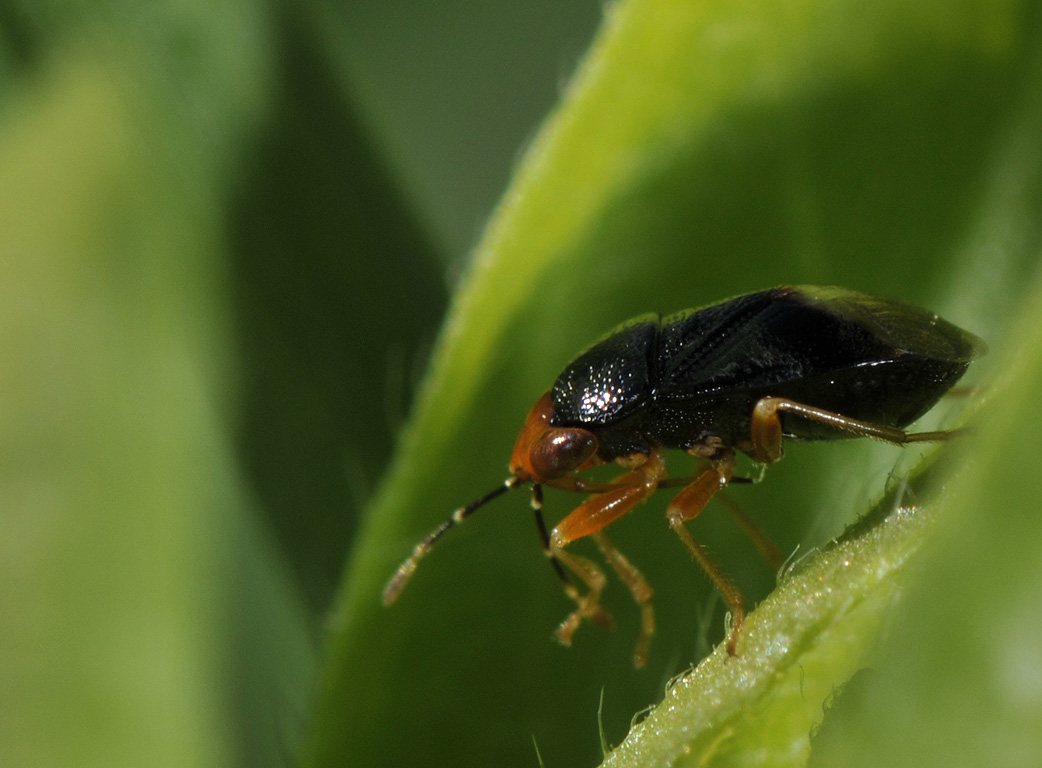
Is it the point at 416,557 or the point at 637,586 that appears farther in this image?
the point at 637,586

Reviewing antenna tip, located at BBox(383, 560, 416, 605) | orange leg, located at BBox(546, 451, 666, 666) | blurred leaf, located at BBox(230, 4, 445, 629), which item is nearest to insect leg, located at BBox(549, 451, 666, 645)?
orange leg, located at BBox(546, 451, 666, 666)

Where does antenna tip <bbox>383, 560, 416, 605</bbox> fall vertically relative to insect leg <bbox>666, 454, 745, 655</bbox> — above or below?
above

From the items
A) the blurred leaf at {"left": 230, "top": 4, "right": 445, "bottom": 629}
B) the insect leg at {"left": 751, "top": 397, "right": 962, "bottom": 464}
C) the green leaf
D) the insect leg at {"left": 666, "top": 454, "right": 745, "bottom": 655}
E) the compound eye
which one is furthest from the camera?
the blurred leaf at {"left": 230, "top": 4, "right": 445, "bottom": 629}

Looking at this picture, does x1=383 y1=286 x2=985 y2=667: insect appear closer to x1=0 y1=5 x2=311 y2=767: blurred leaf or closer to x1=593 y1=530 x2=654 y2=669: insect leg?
x1=593 y1=530 x2=654 y2=669: insect leg

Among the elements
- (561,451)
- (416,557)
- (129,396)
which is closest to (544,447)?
(561,451)

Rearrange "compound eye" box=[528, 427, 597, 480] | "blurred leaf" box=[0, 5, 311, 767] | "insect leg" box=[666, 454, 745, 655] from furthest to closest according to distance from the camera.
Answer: "blurred leaf" box=[0, 5, 311, 767]
"compound eye" box=[528, 427, 597, 480]
"insect leg" box=[666, 454, 745, 655]

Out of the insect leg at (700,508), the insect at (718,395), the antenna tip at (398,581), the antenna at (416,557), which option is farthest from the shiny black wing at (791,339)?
the antenna tip at (398,581)

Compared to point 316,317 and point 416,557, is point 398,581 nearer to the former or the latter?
point 416,557

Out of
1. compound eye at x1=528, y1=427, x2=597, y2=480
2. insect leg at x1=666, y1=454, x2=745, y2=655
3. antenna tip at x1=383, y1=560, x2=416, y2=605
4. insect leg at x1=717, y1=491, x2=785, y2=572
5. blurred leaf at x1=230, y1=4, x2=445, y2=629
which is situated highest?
blurred leaf at x1=230, y1=4, x2=445, y2=629
